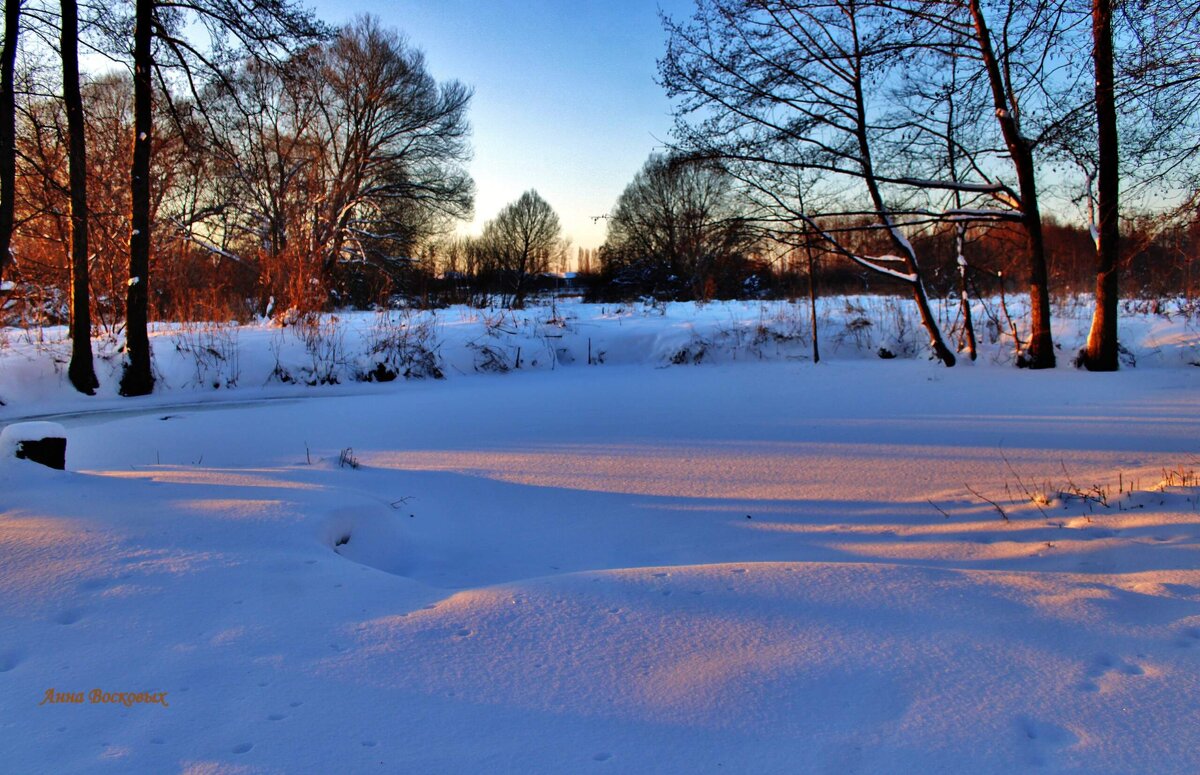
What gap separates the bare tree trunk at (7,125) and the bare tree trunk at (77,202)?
675 millimetres

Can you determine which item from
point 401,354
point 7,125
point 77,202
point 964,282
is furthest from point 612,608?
point 964,282

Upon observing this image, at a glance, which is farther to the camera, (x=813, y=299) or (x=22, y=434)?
(x=813, y=299)

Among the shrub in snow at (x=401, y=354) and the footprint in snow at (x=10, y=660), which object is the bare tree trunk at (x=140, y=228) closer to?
the shrub in snow at (x=401, y=354)

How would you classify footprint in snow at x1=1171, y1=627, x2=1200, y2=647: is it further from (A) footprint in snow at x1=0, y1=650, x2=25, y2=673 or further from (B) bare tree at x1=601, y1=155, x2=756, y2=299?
(B) bare tree at x1=601, y1=155, x2=756, y2=299

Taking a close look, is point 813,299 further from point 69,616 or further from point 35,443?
point 69,616

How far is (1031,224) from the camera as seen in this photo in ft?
36.0

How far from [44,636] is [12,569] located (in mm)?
645

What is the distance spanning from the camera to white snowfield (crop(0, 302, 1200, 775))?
1.74m

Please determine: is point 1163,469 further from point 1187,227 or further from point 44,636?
point 44,636

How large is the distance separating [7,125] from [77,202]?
2.49 metres

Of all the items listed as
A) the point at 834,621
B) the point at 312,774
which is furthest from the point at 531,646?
the point at 834,621

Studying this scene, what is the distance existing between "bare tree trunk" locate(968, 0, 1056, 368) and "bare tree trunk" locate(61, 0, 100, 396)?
12.8 m

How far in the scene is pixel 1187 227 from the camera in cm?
630

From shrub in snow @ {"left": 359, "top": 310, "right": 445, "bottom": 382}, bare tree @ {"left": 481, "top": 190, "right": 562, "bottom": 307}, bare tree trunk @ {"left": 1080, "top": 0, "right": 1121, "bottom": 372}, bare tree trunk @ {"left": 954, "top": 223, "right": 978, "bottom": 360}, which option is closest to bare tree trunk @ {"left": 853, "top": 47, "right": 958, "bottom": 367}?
bare tree trunk @ {"left": 954, "top": 223, "right": 978, "bottom": 360}
